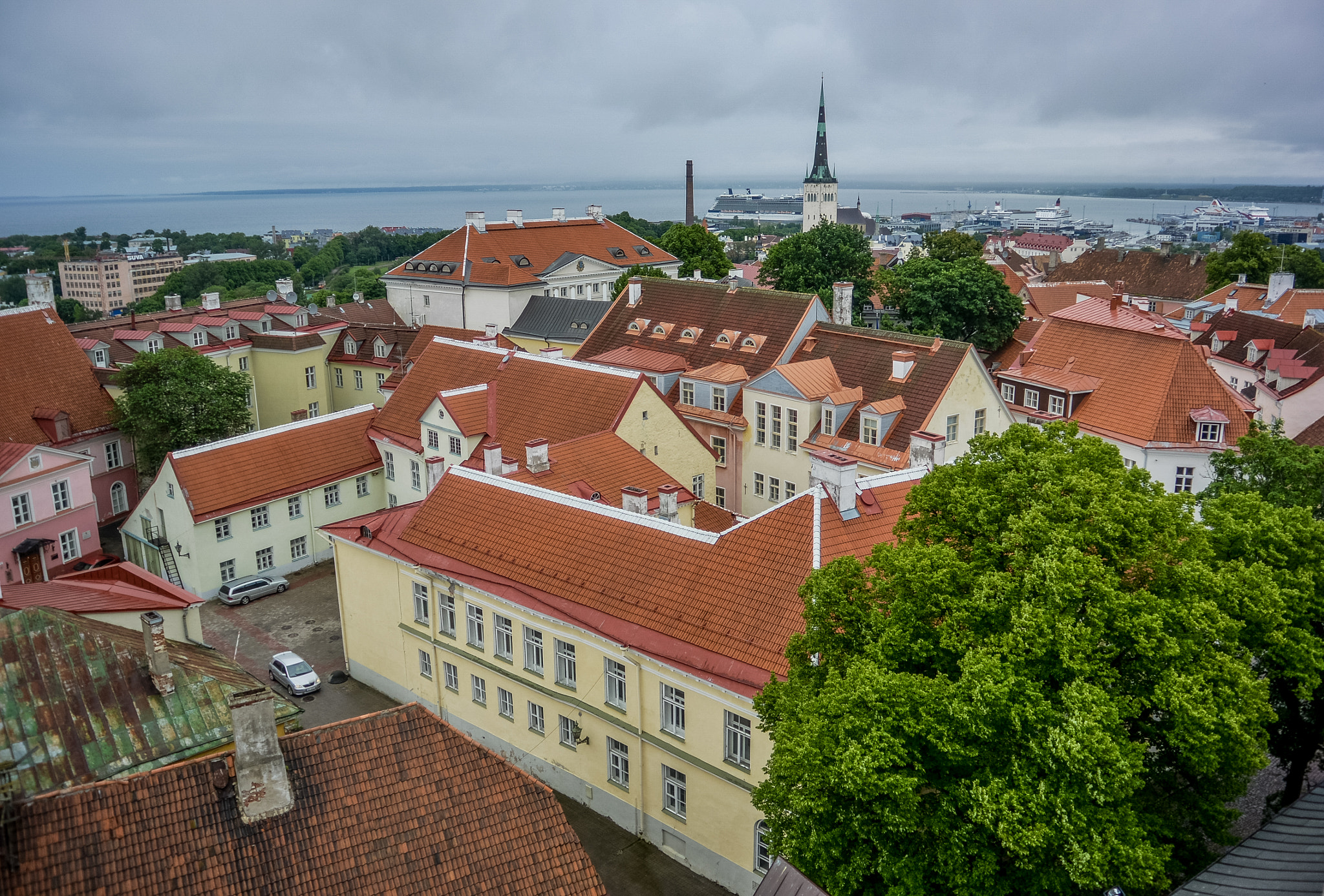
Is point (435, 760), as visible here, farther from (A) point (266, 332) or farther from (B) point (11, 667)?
(A) point (266, 332)

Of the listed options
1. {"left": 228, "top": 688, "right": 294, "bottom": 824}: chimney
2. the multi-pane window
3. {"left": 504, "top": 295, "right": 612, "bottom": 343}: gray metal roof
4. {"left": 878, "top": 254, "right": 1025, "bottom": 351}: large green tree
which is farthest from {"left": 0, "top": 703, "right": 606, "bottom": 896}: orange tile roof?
{"left": 878, "top": 254, "right": 1025, "bottom": 351}: large green tree

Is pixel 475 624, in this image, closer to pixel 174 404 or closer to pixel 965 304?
pixel 174 404

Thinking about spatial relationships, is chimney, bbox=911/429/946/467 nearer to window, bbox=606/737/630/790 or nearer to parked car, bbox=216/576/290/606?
window, bbox=606/737/630/790

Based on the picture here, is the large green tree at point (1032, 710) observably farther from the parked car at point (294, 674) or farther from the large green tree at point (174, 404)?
the large green tree at point (174, 404)

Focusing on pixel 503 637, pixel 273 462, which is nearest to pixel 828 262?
pixel 273 462

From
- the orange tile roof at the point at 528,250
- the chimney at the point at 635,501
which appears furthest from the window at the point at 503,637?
the orange tile roof at the point at 528,250
